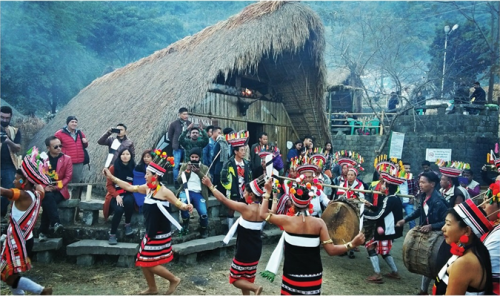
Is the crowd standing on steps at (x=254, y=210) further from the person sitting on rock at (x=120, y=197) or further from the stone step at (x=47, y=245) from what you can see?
the stone step at (x=47, y=245)

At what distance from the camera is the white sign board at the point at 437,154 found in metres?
12.8

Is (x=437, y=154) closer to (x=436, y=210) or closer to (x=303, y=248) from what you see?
(x=436, y=210)

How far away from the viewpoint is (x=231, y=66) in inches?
342

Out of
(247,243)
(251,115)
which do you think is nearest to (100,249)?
(247,243)

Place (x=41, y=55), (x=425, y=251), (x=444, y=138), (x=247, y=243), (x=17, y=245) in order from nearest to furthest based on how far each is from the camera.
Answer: (x=17, y=245) < (x=247, y=243) < (x=425, y=251) < (x=444, y=138) < (x=41, y=55)

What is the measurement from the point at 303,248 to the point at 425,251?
220 centimetres

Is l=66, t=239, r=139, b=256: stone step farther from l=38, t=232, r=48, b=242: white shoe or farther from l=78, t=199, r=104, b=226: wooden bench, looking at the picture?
l=78, t=199, r=104, b=226: wooden bench

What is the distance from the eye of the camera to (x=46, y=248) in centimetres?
536

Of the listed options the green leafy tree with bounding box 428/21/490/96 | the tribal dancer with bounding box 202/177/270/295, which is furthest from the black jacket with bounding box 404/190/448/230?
the green leafy tree with bounding box 428/21/490/96

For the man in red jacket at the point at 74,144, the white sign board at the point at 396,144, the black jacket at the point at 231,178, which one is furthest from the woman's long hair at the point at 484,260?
the white sign board at the point at 396,144

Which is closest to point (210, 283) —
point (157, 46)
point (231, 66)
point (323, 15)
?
point (231, 66)

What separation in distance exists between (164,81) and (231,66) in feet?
8.77

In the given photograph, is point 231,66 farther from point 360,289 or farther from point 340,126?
point 340,126

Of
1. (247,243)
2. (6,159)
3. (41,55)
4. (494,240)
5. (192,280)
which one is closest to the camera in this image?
(494,240)
